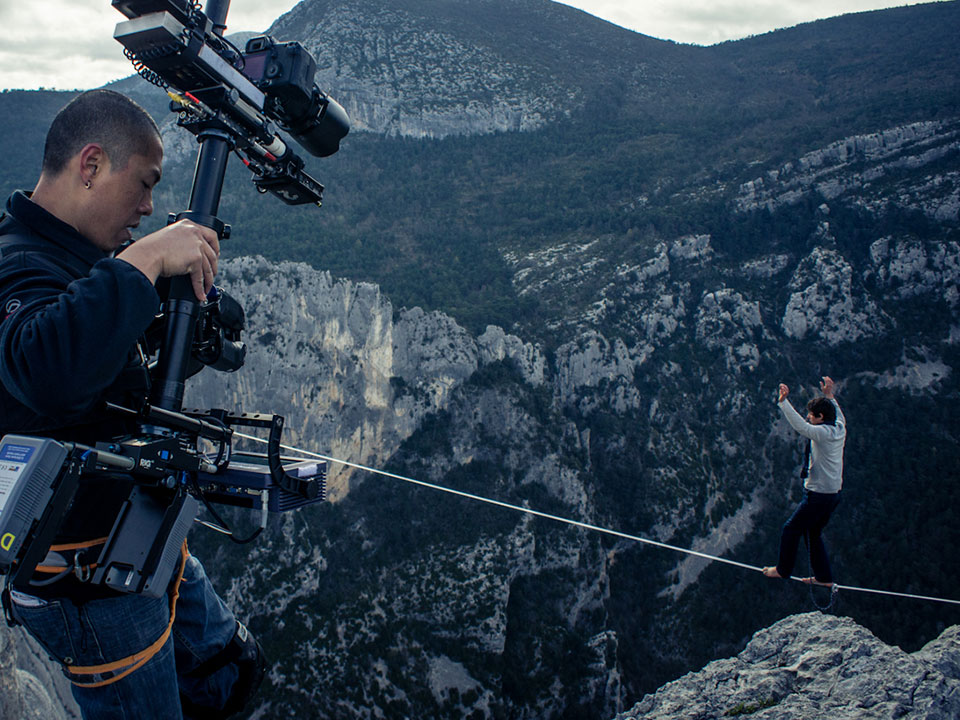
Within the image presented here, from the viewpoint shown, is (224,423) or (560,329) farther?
(560,329)

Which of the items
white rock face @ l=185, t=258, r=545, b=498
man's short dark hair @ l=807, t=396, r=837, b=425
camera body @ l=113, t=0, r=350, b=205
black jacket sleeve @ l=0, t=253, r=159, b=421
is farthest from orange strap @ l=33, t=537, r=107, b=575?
white rock face @ l=185, t=258, r=545, b=498

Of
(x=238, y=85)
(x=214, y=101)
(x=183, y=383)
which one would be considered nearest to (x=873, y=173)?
(x=238, y=85)

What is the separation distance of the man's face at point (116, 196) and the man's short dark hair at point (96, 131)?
3cm

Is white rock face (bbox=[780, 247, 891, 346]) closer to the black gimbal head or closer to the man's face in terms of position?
the black gimbal head

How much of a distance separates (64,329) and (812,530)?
8.92m

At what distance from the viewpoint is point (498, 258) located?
58750 millimetres

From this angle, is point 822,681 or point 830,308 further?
point 830,308

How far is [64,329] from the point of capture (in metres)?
1.43

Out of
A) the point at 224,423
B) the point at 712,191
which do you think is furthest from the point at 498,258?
the point at 224,423

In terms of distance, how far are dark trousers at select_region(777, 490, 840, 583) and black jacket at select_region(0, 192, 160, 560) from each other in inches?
314

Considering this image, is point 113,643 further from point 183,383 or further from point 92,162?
point 92,162

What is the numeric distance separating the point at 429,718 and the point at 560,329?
33229 mm

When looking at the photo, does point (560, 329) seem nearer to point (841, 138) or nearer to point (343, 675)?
point (343, 675)

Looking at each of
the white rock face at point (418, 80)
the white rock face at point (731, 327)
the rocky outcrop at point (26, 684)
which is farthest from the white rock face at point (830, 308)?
the rocky outcrop at point (26, 684)
